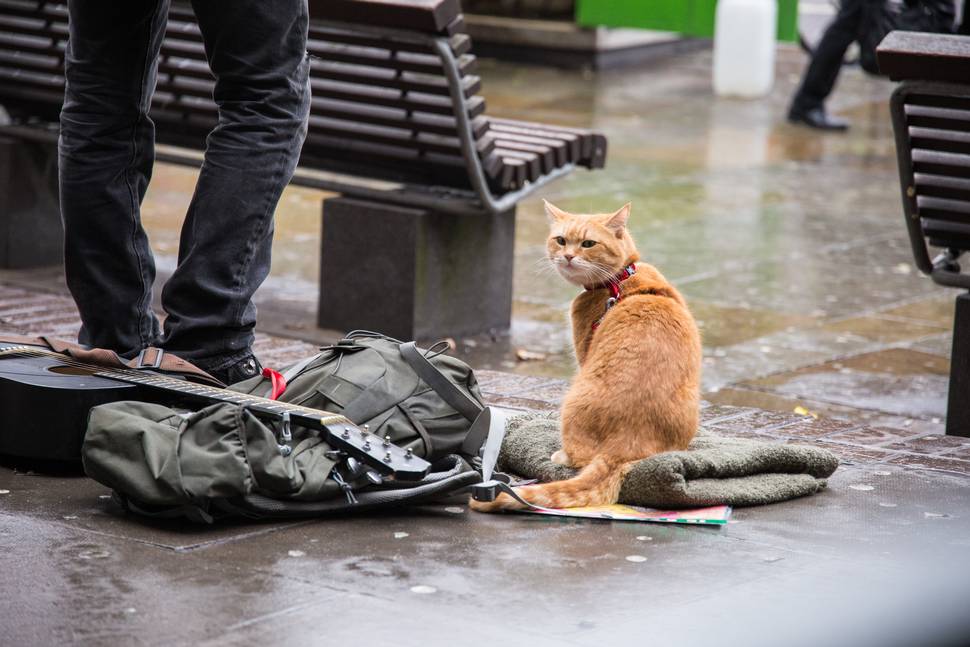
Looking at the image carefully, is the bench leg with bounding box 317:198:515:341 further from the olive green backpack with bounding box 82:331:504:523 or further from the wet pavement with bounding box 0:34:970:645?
the olive green backpack with bounding box 82:331:504:523

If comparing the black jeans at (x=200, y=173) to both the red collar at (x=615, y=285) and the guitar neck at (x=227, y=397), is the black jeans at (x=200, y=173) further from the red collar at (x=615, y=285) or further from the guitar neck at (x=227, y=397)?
the red collar at (x=615, y=285)

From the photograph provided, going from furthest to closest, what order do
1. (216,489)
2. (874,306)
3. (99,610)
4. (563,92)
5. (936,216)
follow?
(563,92) < (874,306) < (936,216) < (216,489) < (99,610)

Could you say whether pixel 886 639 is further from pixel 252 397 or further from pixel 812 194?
pixel 812 194

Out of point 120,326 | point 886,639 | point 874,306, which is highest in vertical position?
point 886,639

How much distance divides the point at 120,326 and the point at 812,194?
6.37 m

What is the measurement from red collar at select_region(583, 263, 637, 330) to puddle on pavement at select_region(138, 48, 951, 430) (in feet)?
6.11

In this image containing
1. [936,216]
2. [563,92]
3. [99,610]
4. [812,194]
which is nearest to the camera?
[99,610]

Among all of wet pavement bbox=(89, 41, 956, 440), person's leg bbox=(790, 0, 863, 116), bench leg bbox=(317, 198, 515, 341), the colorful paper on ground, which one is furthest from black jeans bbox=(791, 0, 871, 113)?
the colorful paper on ground

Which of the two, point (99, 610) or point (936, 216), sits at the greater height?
point (936, 216)

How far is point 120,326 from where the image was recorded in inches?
154

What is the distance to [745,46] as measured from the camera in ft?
43.0

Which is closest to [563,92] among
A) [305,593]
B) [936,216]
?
[936,216]

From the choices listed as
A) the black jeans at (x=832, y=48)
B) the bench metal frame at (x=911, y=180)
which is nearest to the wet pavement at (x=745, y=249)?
the black jeans at (x=832, y=48)

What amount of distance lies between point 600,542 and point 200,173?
1338mm
